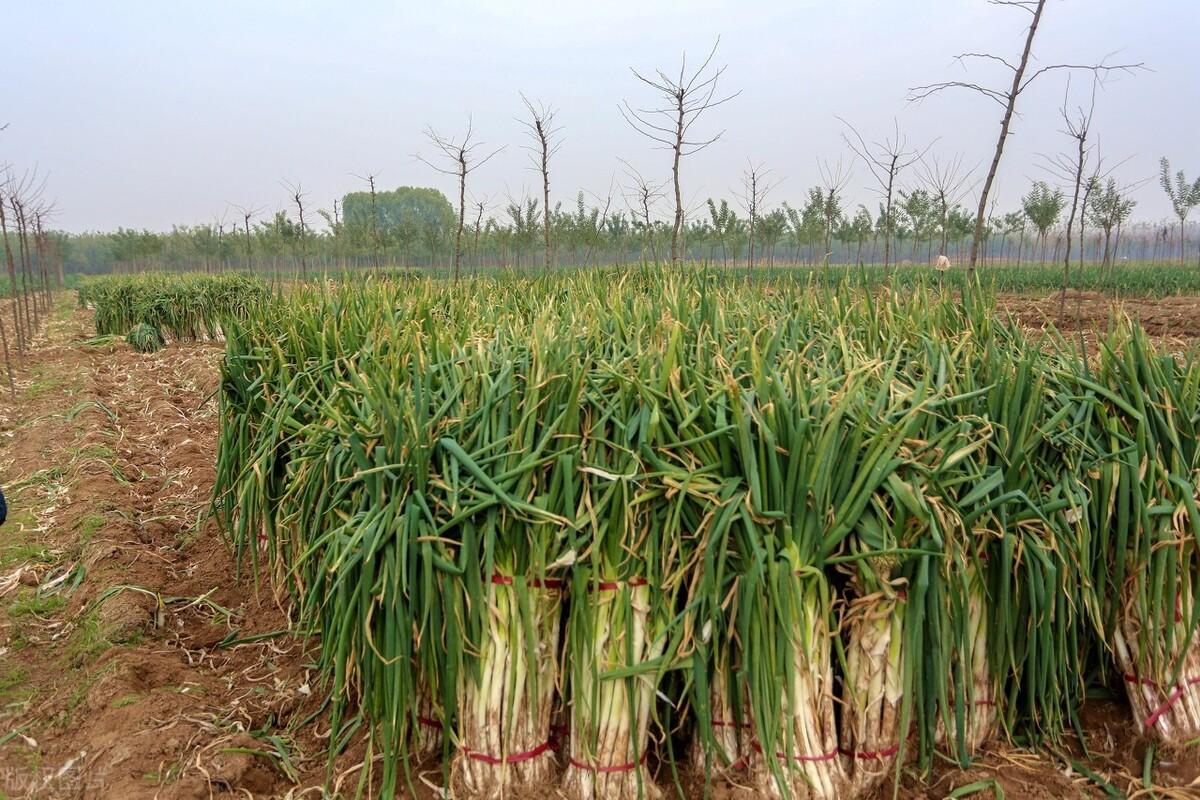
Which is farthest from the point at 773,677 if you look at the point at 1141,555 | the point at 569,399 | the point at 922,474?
the point at 1141,555

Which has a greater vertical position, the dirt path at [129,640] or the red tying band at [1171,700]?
the red tying band at [1171,700]

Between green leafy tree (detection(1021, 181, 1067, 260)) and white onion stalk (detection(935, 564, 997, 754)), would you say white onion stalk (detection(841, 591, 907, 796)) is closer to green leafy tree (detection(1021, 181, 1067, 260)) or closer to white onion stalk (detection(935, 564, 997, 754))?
white onion stalk (detection(935, 564, 997, 754))

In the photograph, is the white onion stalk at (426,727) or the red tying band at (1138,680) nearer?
the white onion stalk at (426,727)

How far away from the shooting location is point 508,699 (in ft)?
6.34

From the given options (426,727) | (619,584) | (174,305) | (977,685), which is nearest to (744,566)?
(619,584)

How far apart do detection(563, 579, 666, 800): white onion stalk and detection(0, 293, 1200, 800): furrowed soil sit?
0.20 metres

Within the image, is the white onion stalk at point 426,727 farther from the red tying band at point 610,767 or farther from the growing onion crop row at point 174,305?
the growing onion crop row at point 174,305

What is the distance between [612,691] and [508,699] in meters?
0.27

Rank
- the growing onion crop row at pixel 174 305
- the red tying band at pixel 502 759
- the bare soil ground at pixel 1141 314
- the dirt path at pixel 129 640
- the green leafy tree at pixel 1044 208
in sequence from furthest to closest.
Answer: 1. the green leafy tree at pixel 1044 208
2. the growing onion crop row at pixel 174 305
3. the bare soil ground at pixel 1141 314
4. the dirt path at pixel 129 640
5. the red tying band at pixel 502 759

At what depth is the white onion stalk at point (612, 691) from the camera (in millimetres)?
1885

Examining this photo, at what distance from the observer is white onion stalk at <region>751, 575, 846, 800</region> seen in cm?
185

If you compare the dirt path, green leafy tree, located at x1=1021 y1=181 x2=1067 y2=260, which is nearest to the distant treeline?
green leafy tree, located at x1=1021 y1=181 x2=1067 y2=260

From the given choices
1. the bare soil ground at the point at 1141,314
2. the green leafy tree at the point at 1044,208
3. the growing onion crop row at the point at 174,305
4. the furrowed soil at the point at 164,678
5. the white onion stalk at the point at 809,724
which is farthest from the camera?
the green leafy tree at the point at 1044,208

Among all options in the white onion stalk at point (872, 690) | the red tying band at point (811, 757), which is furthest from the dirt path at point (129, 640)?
the white onion stalk at point (872, 690)
